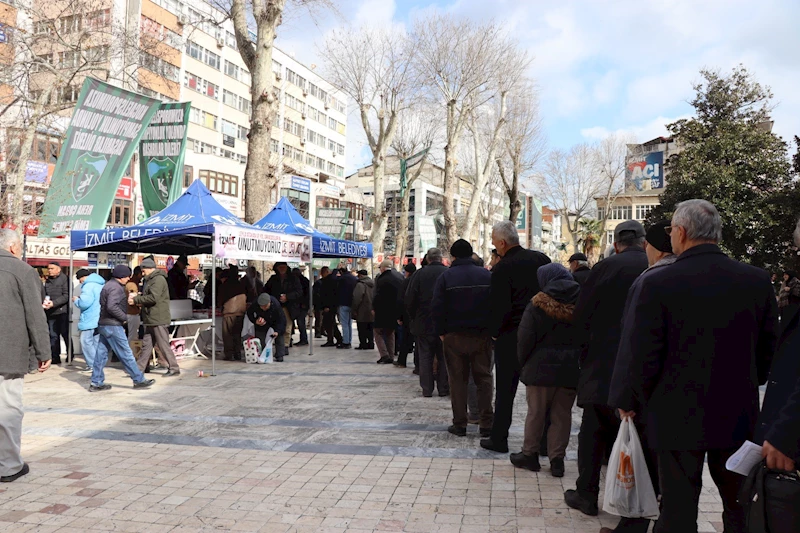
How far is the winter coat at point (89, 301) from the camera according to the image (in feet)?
32.2

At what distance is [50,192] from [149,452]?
258 inches

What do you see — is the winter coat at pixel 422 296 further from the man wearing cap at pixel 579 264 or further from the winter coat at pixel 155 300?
the winter coat at pixel 155 300

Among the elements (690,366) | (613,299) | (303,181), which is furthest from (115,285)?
(303,181)

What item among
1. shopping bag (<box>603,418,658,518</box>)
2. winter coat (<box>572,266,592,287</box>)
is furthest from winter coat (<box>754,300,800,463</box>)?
winter coat (<box>572,266,592,287</box>)

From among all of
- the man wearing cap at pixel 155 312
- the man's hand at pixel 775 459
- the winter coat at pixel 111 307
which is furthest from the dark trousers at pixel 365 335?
the man's hand at pixel 775 459

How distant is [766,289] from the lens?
3064mm

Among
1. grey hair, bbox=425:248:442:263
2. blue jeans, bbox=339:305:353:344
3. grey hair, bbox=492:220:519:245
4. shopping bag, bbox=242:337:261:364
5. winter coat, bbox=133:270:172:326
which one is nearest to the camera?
grey hair, bbox=492:220:519:245

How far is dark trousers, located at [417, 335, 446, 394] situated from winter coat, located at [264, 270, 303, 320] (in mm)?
5859

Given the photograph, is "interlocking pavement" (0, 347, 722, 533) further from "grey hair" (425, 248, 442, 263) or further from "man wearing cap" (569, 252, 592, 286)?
"grey hair" (425, 248, 442, 263)

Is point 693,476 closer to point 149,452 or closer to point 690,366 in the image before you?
point 690,366

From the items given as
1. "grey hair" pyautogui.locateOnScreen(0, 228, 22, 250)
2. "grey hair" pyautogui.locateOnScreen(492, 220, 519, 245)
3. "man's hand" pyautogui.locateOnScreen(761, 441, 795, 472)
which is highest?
"grey hair" pyautogui.locateOnScreen(492, 220, 519, 245)

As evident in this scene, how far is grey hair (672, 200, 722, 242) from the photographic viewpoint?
3117 millimetres

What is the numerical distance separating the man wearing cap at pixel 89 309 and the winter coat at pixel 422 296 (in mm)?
4705

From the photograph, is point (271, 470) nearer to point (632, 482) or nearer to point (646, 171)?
point (632, 482)
